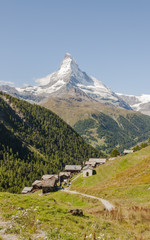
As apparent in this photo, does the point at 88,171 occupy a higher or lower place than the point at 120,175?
lower

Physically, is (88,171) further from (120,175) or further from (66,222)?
(66,222)

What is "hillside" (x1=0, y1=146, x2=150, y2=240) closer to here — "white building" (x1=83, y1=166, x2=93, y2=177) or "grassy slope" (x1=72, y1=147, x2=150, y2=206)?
"grassy slope" (x1=72, y1=147, x2=150, y2=206)

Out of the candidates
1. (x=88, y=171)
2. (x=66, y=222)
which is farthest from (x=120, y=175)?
(x=66, y=222)

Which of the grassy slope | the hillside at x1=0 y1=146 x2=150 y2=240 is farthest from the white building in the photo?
the hillside at x1=0 y1=146 x2=150 y2=240

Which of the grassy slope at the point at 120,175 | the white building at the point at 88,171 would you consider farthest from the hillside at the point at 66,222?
the white building at the point at 88,171

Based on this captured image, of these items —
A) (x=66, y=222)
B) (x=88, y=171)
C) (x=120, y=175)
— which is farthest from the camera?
(x=88, y=171)

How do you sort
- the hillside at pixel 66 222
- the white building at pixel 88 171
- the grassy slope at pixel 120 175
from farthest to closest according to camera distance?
the white building at pixel 88 171 < the grassy slope at pixel 120 175 < the hillside at pixel 66 222

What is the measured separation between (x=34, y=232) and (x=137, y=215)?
17171 mm

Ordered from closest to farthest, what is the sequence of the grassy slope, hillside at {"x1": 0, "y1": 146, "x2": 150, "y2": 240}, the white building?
hillside at {"x1": 0, "y1": 146, "x2": 150, "y2": 240}, the grassy slope, the white building

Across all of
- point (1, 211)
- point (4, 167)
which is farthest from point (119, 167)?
point (4, 167)

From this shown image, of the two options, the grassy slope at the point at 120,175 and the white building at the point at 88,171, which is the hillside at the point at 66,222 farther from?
the white building at the point at 88,171

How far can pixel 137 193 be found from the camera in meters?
49.0

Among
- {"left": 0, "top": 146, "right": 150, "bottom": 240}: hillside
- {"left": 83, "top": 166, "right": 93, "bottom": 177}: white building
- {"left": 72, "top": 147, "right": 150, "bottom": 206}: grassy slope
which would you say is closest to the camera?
{"left": 0, "top": 146, "right": 150, "bottom": 240}: hillside

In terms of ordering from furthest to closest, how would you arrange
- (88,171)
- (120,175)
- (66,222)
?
(88,171) → (120,175) → (66,222)
